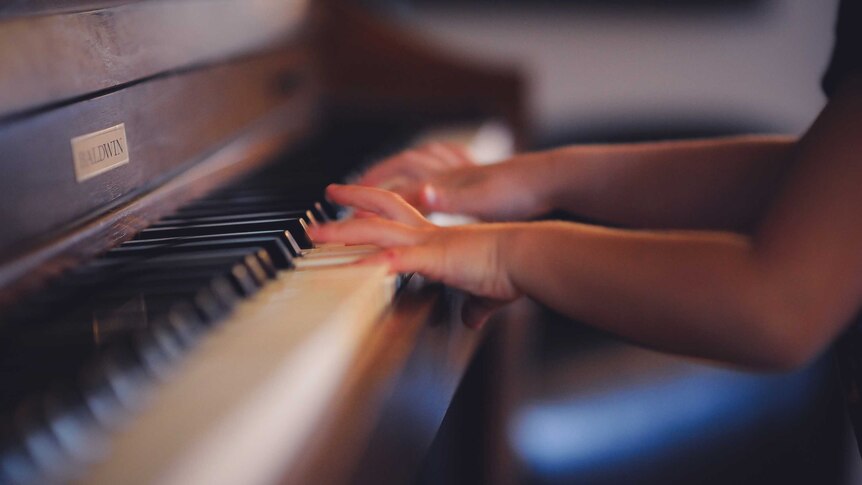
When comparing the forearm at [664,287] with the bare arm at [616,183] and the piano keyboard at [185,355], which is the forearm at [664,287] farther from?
the bare arm at [616,183]

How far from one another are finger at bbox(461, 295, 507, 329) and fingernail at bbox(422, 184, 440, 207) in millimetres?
139

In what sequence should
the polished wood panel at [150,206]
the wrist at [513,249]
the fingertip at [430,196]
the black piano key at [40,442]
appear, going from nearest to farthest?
the black piano key at [40,442], the polished wood panel at [150,206], the wrist at [513,249], the fingertip at [430,196]

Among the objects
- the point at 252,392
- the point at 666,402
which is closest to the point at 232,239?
the point at 252,392

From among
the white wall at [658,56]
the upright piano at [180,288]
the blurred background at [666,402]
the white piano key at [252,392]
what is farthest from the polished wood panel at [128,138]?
the white wall at [658,56]

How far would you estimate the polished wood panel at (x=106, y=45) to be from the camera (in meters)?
0.56

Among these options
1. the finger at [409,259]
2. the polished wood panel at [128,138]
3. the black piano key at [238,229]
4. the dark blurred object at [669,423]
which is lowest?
the dark blurred object at [669,423]

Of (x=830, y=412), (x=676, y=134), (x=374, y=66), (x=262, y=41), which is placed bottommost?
(x=830, y=412)

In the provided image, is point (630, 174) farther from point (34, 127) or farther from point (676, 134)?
point (676, 134)

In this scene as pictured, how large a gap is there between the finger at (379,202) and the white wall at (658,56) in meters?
1.96

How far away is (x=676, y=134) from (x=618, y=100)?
13.4 inches

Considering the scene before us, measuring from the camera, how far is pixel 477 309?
0.74 meters

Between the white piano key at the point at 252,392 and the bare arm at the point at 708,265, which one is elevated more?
the white piano key at the point at 252,392

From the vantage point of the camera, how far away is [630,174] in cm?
91

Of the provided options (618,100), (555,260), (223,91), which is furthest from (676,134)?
(555,260)
